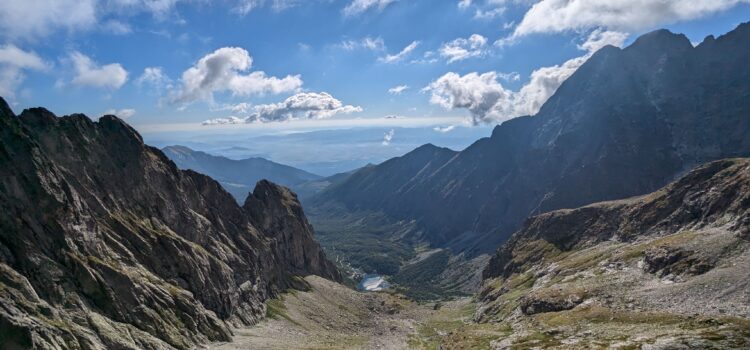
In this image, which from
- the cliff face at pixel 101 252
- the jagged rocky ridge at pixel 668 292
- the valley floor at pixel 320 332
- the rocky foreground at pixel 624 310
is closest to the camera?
the cliff face at pixel 101 252

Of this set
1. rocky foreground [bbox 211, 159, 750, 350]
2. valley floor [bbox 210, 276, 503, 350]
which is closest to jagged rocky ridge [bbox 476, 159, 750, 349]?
rocky foreground [bbox 211, 159, 750, 350]

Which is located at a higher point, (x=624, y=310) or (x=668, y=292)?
(x=668, y=292)

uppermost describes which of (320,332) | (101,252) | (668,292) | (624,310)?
(101,252)

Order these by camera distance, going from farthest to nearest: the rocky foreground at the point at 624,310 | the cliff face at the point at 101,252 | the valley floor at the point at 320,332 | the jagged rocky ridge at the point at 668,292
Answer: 1. the valley floor at the point at 320,332
2. the rocky foreground at the point at 624,310
3. the jagged rocky ridge at the point at 668,292
4. the cliff face at the point at 101,252

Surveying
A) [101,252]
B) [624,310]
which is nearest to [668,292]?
[624,310]

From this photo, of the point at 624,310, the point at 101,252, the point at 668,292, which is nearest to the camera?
the point at 101,252

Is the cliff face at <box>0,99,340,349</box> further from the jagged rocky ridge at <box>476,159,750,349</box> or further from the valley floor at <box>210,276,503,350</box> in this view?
the jagged rocky ridge at <box>476,159,750,349</box>

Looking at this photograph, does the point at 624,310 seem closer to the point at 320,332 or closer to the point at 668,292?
the point at 668,292

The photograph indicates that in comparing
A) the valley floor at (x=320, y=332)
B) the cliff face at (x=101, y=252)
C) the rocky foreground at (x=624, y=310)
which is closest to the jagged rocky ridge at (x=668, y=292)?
the rocky foreground at (x=624, y=310)

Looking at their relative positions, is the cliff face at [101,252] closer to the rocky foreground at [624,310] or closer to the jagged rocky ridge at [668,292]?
the rocky foreground at [624,310]

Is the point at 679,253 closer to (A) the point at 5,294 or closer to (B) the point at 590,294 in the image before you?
(B) the point at 590,294
